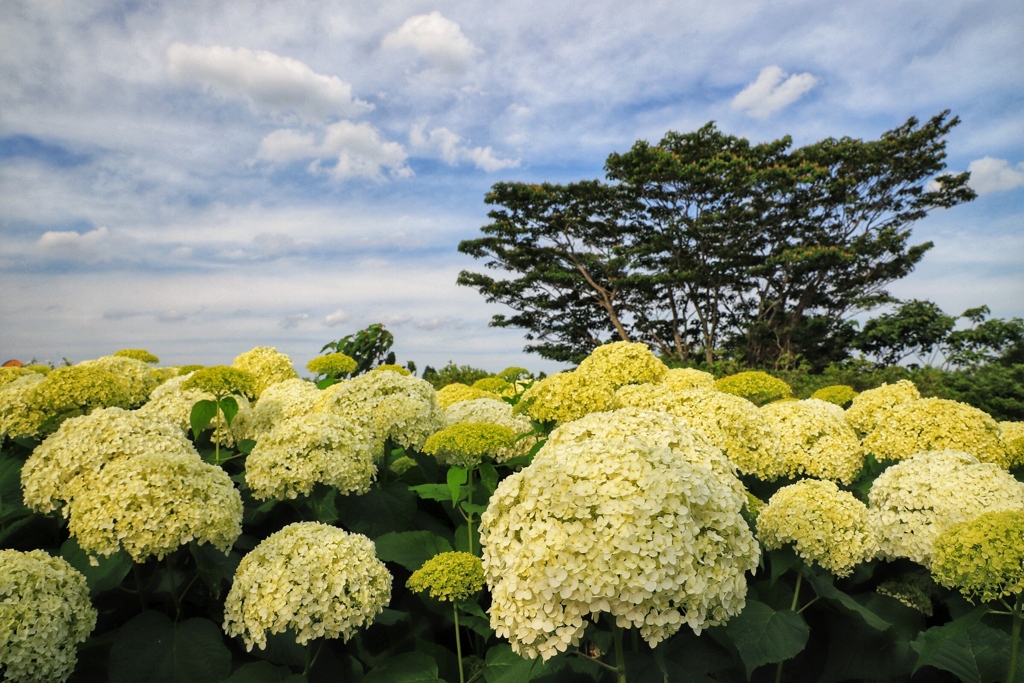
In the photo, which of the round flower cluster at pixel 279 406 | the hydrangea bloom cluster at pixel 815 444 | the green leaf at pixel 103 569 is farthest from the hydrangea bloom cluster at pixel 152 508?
the hydrangea bloom cluster at pixel 815 444

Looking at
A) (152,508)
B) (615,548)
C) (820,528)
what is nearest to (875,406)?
(820,528)

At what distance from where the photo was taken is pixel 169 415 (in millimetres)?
4133

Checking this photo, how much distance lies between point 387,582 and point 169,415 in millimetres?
2330

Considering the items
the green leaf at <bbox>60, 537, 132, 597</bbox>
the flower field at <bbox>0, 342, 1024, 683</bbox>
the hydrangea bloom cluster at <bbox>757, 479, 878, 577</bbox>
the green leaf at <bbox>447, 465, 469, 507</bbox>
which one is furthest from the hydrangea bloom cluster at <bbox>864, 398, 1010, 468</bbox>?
the green leaf at <bbox>60, 537, 132, 597</bbox>

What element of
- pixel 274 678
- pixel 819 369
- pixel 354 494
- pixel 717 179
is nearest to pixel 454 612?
pixel 274 678

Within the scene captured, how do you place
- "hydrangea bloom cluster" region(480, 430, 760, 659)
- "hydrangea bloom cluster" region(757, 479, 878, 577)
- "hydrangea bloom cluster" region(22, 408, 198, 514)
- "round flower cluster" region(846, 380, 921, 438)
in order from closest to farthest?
"hydrangea bloom cluster" region(480, 430, 760, 659) < "hydrangea bloom cluster" region(757, 479, 878, 577) < "hydrangea bloom cluster" region(22, 408, 198, 514) < "round flower cluster" region(846, 380, 921, 438)

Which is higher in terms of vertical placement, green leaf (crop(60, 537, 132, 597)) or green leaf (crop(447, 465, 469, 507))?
green leaf (crop(447, 465, 469, 507))

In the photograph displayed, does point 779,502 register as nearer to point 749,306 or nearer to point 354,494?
point 354,494

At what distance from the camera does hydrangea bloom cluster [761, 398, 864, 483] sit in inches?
148

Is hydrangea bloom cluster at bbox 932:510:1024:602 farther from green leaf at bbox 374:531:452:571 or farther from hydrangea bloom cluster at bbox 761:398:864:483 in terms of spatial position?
green leaf at bbox 374:531:452:571

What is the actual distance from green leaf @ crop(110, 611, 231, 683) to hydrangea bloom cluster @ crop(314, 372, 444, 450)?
118 cm

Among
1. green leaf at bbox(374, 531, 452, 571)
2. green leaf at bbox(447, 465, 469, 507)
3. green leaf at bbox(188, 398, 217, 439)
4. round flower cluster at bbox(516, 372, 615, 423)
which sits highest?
round flower cluster at bbox(516, 372, 615, 423)

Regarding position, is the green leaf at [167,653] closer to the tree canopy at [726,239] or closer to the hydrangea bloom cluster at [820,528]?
the hydrangea bloom cluster at [820,528]

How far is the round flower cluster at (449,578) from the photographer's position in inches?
98.2
